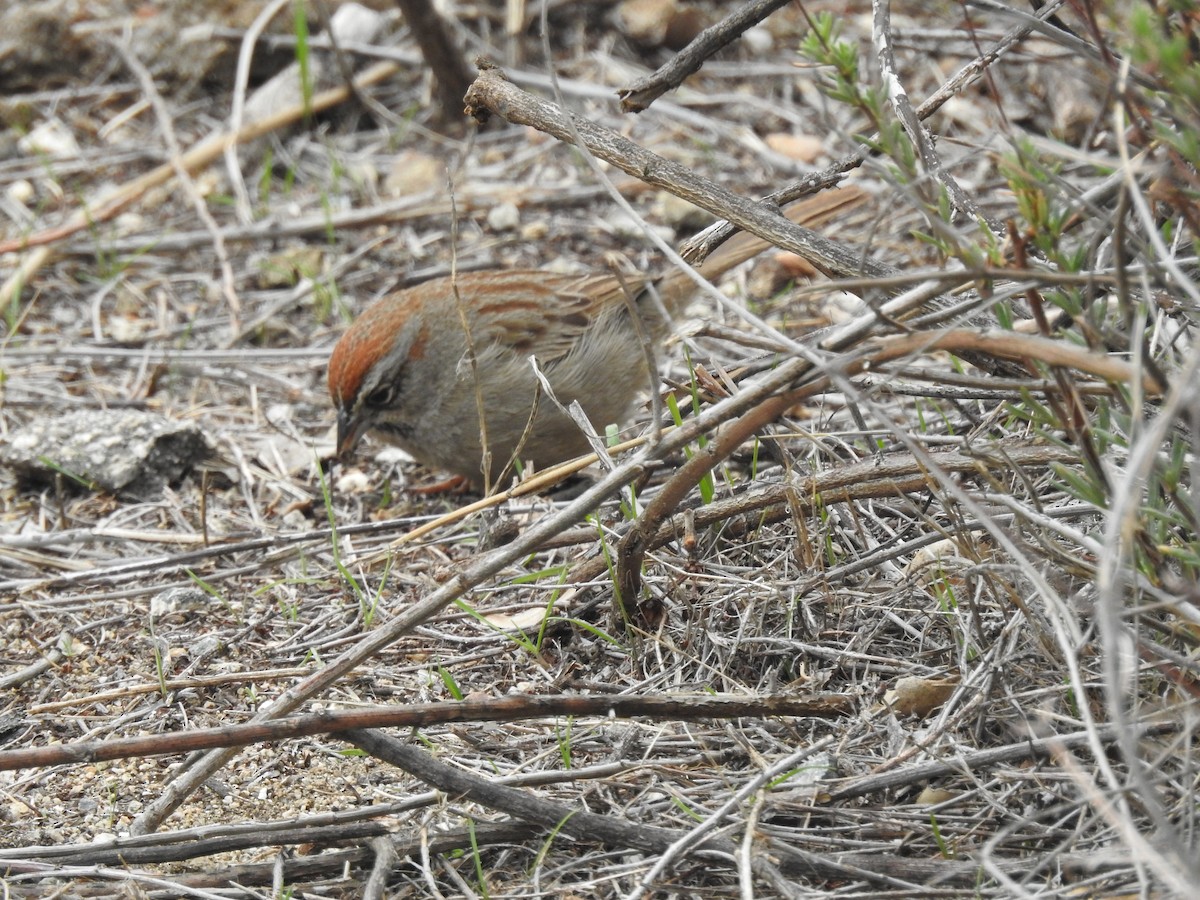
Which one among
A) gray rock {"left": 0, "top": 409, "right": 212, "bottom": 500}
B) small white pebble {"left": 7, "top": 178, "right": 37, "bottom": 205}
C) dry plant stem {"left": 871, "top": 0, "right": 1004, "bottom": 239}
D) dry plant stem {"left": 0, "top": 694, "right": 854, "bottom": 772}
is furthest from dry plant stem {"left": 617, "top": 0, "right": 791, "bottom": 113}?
small white pebble {"left": 7, "top": 178, "right": 37, "bottom": 205}

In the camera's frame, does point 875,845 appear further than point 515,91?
No

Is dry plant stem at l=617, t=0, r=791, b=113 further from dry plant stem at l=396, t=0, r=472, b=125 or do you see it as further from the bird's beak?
dry plant stem at l=396, t=0, r=472, b=125

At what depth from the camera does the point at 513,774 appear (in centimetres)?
279

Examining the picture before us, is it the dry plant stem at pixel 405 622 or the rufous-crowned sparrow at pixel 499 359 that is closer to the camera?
the dry plant stem at pixel 405 622

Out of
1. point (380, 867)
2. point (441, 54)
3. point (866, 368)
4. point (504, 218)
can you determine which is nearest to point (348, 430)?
point (504, 218)

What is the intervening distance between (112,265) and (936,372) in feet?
14.1

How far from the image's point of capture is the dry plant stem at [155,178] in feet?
18.7

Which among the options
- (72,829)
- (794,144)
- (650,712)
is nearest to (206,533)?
(72,829)

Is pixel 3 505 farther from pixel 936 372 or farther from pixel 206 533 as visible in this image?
pixel 936 372

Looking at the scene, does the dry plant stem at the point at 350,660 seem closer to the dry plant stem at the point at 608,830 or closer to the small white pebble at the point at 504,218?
the dry plant stem at the point at 608,830

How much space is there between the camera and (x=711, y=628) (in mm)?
3162

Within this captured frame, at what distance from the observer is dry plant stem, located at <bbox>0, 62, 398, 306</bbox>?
5715 mm

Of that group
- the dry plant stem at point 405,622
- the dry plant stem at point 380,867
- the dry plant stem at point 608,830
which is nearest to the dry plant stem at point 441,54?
the dry plant stem at point 405,622

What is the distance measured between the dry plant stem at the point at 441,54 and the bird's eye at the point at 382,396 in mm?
2249
